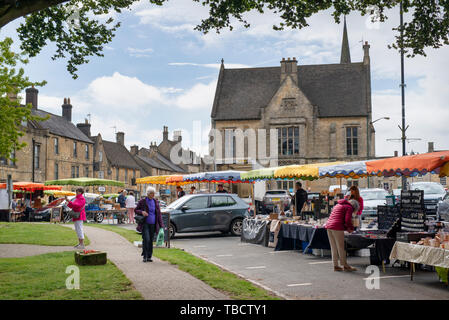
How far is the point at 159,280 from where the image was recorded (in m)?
8.67

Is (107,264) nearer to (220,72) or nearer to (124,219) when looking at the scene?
(124,219)

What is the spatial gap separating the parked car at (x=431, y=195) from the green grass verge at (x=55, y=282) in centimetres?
1903

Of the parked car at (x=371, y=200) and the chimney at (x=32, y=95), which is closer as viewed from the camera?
the parked car at (x=371, y=200)

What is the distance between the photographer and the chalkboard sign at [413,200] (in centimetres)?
1142

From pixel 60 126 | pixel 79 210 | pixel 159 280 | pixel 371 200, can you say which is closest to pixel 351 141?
pixel 371 200

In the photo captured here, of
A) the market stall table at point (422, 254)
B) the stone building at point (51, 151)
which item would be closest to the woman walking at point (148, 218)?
the market stall table at point (422, 254)

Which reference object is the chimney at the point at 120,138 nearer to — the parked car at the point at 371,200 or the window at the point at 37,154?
the window at the point at 37,154

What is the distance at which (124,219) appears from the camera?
31.0 meters

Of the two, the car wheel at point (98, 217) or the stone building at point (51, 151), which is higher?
the stone building at point (51, 151)

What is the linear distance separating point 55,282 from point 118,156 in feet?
211

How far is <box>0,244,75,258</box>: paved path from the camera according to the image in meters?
12.8

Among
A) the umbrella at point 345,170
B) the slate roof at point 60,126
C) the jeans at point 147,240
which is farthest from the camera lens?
the slate roof at point 60,126
